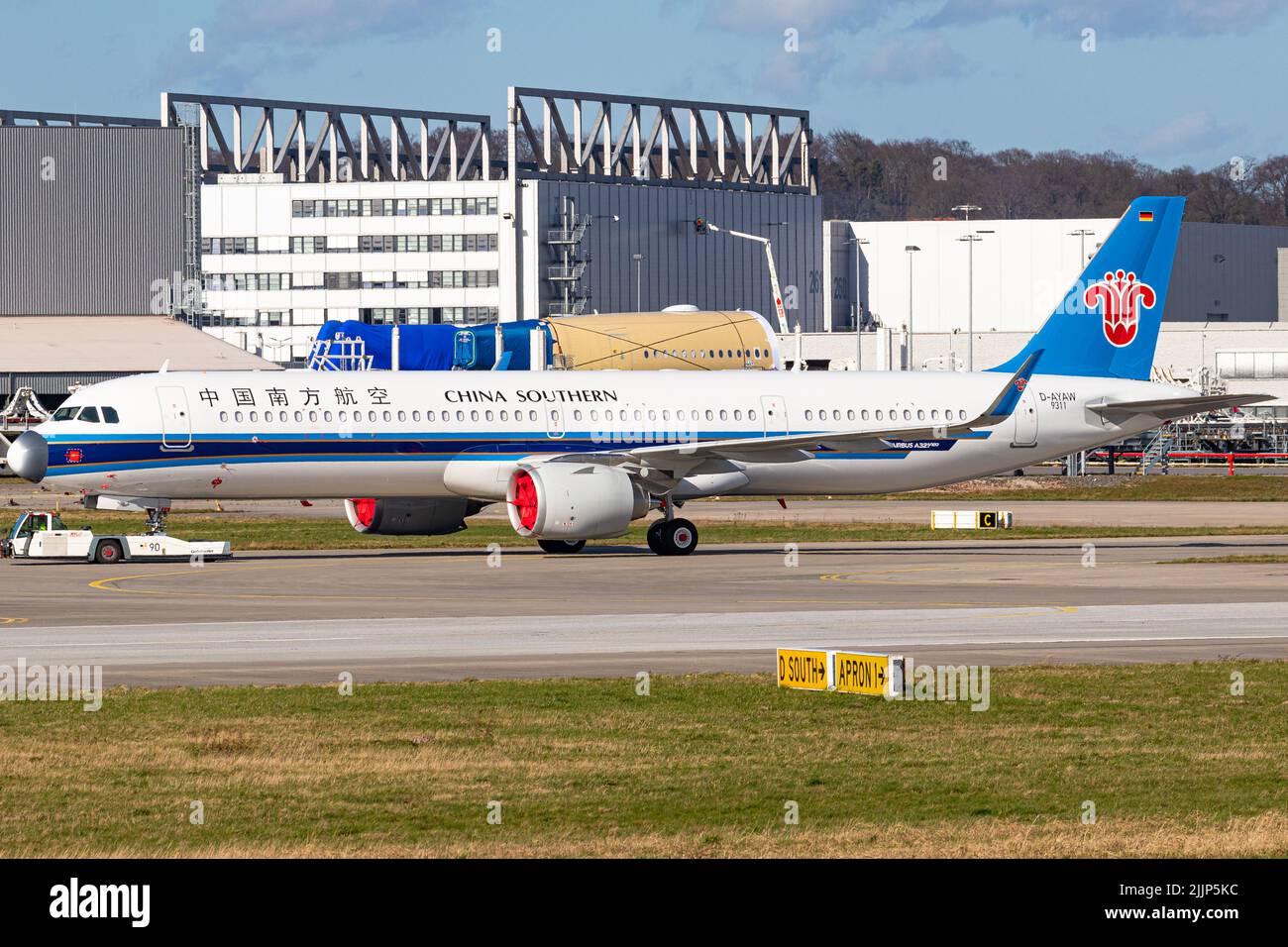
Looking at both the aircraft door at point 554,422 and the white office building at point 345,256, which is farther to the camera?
the white office building at point 345,256

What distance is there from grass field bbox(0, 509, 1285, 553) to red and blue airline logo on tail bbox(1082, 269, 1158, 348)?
629 centimetres

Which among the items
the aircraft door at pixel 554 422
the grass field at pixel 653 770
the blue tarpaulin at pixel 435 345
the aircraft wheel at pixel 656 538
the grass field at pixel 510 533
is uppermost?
the blue tarpaulin at pixel 435 345

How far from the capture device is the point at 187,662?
2672 centimetres

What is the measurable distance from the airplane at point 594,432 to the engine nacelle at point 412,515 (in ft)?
0.17

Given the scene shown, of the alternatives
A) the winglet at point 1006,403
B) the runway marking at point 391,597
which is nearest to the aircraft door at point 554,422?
the winglet at point 1006,403

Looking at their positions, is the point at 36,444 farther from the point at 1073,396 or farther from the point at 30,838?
the point at 30,838

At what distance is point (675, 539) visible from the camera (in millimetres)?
48656

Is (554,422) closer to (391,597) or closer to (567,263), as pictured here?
(391,597)

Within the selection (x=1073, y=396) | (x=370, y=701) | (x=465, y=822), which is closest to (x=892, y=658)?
(x=370, y=701)

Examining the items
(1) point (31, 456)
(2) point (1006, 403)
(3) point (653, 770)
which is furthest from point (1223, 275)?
(3) point (653, 770)

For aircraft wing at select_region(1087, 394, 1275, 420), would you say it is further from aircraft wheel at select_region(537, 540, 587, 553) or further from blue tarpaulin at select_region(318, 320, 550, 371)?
blue tarpaulin at select_region(318, 320, 550, 371)

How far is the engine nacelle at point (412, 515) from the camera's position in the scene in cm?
4994

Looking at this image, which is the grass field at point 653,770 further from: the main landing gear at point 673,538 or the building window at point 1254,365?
the building window at point 1254,365

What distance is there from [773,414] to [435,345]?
66.5m
